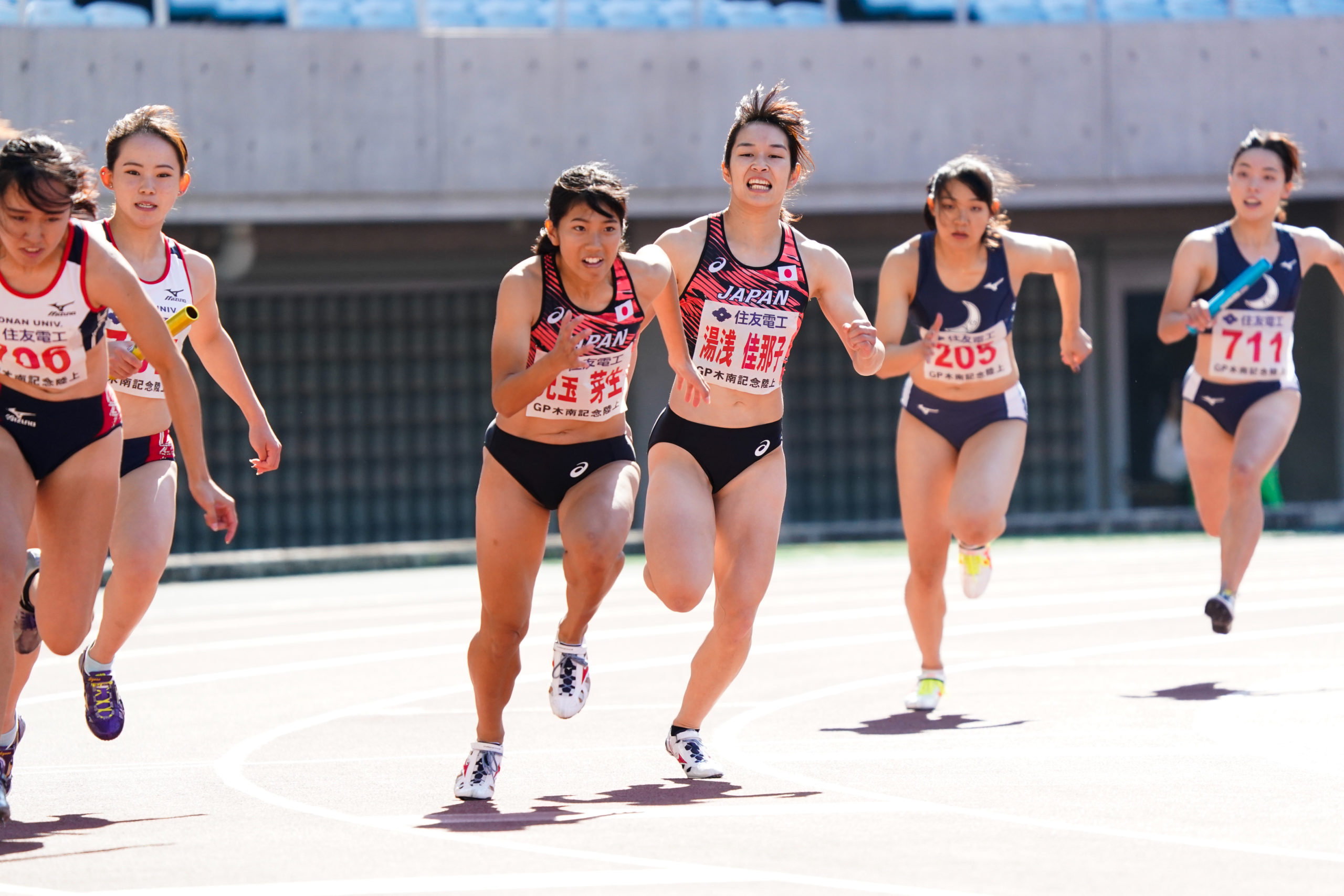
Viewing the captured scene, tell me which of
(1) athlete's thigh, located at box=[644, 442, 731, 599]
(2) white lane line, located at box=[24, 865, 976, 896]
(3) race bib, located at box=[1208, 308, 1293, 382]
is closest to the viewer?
(2) white lane line, located at box=[24, 865, 976, 896]

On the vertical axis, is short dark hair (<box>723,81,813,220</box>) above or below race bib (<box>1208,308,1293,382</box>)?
above

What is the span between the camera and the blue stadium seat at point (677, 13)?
22.6m

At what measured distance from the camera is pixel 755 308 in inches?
296

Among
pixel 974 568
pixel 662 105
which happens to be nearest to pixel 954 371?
pixel 974 568

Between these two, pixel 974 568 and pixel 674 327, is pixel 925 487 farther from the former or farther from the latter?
pixel 674 327

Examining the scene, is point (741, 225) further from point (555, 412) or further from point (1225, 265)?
point (1225, 265)

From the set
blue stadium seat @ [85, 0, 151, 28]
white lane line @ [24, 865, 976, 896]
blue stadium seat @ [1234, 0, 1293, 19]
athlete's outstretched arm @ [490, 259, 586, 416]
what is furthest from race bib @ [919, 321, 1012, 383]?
blue stadium seat @ [1234, 0, 1293, 19]

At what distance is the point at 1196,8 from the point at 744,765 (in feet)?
59.3

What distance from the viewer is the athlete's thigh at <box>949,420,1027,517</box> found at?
916 centimetres

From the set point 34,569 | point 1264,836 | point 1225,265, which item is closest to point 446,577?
point 1225,265

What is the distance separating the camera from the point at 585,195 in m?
6.74

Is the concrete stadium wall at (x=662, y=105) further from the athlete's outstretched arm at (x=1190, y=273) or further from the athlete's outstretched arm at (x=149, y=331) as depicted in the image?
the athlete's outstretched arm at (x=149, y=331)

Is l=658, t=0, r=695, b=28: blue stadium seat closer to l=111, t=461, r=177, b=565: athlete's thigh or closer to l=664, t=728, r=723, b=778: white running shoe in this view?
l=111, t=461, r=177, b=565: athlete's thigh

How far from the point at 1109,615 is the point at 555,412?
23.7 feet
